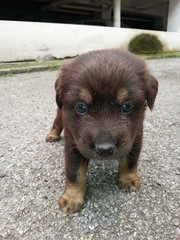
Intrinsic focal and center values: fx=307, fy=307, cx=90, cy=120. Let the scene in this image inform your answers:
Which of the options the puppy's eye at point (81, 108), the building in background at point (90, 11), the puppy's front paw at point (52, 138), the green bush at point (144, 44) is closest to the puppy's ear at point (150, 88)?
the puppy's eye at point (81, 108)

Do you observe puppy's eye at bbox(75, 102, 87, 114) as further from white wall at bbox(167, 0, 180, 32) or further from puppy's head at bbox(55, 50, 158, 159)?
white wall at bbox(167, 0, 180, 32)

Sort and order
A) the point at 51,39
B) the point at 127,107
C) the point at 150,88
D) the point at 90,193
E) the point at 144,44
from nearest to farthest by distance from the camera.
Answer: the point at 127,107 → the point at 150,88 → the point at 90,193 → the point at 51,39 → the point at 144,44

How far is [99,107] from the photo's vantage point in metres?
2.41

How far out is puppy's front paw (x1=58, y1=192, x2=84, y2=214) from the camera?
2744 mm

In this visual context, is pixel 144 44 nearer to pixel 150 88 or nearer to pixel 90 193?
pixel 150 88

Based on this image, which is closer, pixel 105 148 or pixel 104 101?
pixel 105 148

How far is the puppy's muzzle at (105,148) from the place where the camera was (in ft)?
7.32

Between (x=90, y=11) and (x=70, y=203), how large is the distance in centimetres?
2022

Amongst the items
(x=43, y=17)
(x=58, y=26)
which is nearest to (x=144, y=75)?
(x=58, y=26)

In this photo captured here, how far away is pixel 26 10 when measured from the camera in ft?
73.0

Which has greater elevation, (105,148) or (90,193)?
(105,148)

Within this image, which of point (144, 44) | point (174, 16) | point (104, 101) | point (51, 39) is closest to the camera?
point (104, 101)

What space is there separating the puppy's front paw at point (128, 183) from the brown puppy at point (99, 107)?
0.29 m

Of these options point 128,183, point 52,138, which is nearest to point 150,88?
point 128,183
